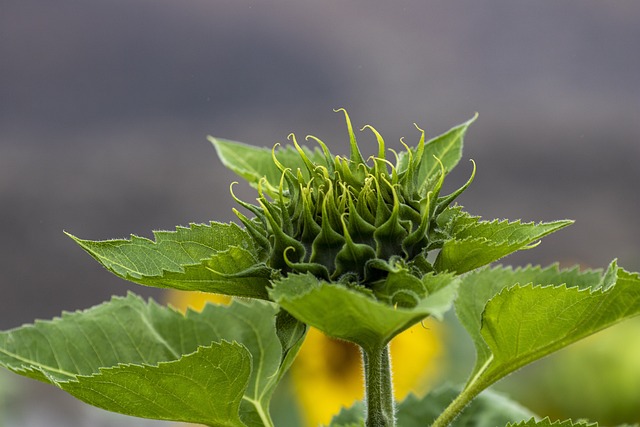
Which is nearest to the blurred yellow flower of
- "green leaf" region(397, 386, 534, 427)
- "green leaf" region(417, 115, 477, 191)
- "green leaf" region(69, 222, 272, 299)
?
"green leaf" region(397, 386, 534, 427)

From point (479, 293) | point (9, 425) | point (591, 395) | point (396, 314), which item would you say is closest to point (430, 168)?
point (479, 293)

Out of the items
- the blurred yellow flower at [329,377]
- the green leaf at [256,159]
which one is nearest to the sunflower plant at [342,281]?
the green leaf at [256,159]

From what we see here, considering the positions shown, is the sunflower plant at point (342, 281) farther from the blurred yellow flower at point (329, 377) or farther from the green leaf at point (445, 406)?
the blurred yellow flower at point (329, 377)

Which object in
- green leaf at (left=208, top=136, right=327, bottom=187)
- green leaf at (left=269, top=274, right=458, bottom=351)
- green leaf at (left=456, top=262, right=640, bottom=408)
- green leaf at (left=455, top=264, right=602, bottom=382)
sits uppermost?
green leaf at (left=208, top=136, right=327, bottom=187)

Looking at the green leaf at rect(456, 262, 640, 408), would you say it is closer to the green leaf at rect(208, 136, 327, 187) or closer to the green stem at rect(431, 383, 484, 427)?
the green stem at rect(431, 383, 484, 427)

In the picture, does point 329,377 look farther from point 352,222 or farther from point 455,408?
point 352,222

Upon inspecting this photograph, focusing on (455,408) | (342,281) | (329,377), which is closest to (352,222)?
(342,281)
